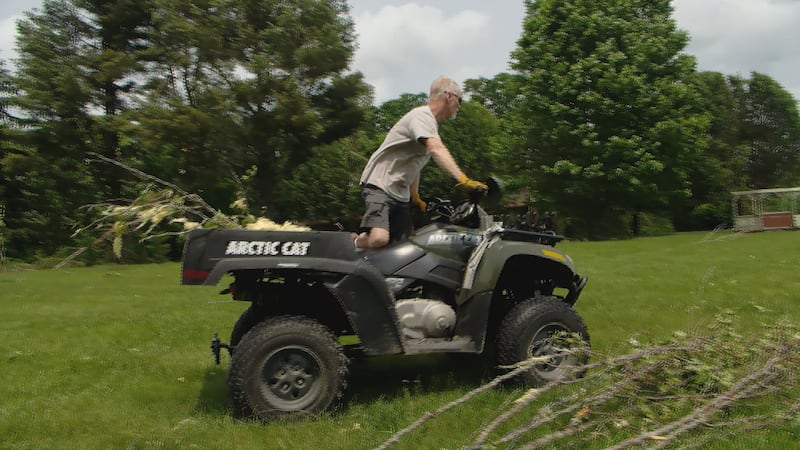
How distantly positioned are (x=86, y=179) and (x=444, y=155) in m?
30.2

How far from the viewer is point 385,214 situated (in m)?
4.95

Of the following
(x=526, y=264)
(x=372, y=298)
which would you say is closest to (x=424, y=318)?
(x=372, y=298)

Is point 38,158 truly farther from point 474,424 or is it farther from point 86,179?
point 474,424

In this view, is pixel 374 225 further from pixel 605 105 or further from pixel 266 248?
pixel 605 105

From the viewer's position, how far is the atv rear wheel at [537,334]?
5094mm

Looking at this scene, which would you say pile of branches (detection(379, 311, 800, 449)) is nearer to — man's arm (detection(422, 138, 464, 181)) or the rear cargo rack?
the rear cargo rack

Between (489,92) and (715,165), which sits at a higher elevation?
(489,92)

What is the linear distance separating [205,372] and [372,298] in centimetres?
221

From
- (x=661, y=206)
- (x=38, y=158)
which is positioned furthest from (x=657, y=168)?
(x=38, y=158)

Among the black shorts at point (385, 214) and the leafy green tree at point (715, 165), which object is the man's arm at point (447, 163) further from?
the leafy green tree at point (715, 165)

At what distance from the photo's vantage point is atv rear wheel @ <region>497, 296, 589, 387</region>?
201 inches

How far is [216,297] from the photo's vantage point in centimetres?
1127

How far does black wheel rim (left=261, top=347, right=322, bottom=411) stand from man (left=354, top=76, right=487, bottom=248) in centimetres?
90

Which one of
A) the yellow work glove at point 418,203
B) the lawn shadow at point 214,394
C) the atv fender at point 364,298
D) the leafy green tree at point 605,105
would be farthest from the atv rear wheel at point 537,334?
the leafy green tree at point 605,105
